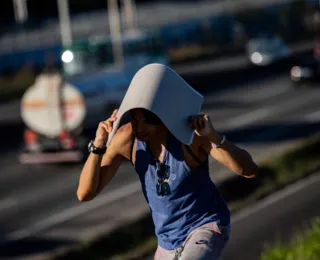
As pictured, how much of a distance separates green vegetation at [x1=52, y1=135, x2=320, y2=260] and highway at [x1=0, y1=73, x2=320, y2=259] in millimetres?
599

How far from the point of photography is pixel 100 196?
17938 millimetres

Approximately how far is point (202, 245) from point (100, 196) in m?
12.8

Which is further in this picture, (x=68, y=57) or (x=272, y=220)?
(x=68, y=57)

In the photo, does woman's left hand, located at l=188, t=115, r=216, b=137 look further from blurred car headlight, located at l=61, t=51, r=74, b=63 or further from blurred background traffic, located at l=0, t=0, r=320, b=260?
blurred car headlight, located at l=61, t=51, r=74, b=63

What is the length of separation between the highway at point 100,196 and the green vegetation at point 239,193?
0.60 metres

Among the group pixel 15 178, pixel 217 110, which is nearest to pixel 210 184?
pixel 15 178

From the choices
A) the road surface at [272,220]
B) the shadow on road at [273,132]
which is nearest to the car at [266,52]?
the shadow on road at [273,132]

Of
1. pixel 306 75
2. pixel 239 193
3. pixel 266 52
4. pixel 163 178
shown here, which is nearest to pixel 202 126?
pixel 163 178

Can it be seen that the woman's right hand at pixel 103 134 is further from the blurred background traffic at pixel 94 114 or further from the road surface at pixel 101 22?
the road surface at pixel 101 22

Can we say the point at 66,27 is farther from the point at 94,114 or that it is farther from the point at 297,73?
the point at 94,114

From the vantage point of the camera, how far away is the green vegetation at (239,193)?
12.4 m

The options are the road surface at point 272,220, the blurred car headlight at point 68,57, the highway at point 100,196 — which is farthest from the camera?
the blurred car headlight at point 68,57

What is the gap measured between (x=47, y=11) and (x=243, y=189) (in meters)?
72.8

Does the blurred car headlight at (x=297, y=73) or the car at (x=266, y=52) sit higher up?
the blurred car headlight at (x=297, y=73)
